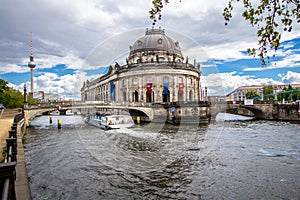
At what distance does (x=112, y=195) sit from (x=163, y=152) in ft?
24.7

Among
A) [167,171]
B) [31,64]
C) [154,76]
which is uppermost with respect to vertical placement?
[31,64]

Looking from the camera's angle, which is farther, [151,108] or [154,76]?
[154,76]

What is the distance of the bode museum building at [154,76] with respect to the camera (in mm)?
54656

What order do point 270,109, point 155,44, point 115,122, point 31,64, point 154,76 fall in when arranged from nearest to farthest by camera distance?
point 115,122 < point 270,109 < point 154,76 < point 155,44 < point 31,64

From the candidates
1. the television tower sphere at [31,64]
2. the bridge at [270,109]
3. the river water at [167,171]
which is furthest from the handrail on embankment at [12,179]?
the television tower sphere at [31,64]

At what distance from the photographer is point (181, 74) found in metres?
56.3

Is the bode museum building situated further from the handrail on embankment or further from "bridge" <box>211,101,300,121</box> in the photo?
the handrail on embankment

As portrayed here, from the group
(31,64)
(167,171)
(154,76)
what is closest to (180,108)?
(154,76)

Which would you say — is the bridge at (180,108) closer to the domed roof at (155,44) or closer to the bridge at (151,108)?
the bridge at (151,108)

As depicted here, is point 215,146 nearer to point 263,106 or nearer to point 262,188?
point 262,188

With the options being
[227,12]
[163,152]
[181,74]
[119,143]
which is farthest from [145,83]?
[227,12]

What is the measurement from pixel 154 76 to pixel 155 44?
39.6ft

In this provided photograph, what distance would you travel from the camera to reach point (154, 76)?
2163 inches

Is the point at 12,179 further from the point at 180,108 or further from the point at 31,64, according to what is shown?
the point at 31,64
